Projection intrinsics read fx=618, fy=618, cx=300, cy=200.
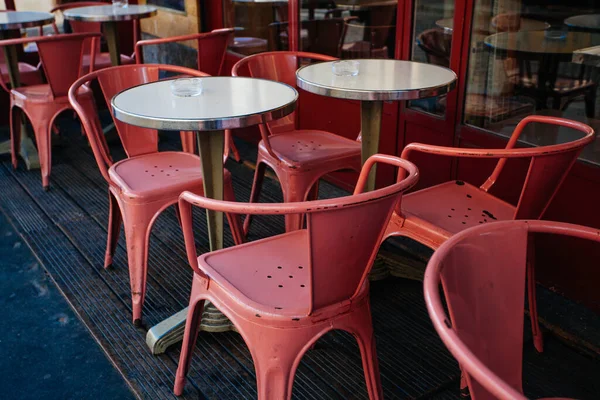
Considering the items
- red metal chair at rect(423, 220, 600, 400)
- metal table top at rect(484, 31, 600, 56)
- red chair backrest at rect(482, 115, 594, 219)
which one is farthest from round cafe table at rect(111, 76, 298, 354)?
metal table top at rect(484, 31, 600, 56)

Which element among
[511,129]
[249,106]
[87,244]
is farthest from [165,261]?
[511,129]

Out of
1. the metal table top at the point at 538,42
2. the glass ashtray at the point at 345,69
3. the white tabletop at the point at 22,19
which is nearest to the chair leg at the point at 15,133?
the white tabletop at the point at 22,19

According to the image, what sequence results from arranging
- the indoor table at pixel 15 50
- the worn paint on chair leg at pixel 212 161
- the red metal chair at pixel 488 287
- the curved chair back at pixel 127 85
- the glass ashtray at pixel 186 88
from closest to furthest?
1. the red metal chair at pixel 488 287
2. the worn paint on chair leg at pixel 212 161
3. the glass ashtray at pixel 186 88
4. the curved chair back at pixel 127 85
5. the indoor table at pixel 15 50

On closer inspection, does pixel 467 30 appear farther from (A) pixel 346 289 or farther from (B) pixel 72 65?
(B) pixel 72 65

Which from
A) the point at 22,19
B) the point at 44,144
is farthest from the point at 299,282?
the point at 22,19

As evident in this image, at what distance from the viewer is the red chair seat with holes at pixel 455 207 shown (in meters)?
2.25

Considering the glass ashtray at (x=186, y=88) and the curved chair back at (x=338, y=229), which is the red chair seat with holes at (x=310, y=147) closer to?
the glass ashtray at (x=186, y=88)

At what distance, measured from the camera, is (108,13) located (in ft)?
14.9

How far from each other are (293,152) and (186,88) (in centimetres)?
74

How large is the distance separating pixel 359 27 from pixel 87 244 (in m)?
2.10

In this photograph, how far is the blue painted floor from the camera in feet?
7.42

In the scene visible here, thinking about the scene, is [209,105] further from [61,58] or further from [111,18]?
[111,18]

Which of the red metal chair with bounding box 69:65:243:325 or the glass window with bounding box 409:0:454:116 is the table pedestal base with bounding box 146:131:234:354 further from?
A: the glass window with bounding box 409:0:454:116

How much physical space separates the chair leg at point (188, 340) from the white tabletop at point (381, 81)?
940 millimetres
